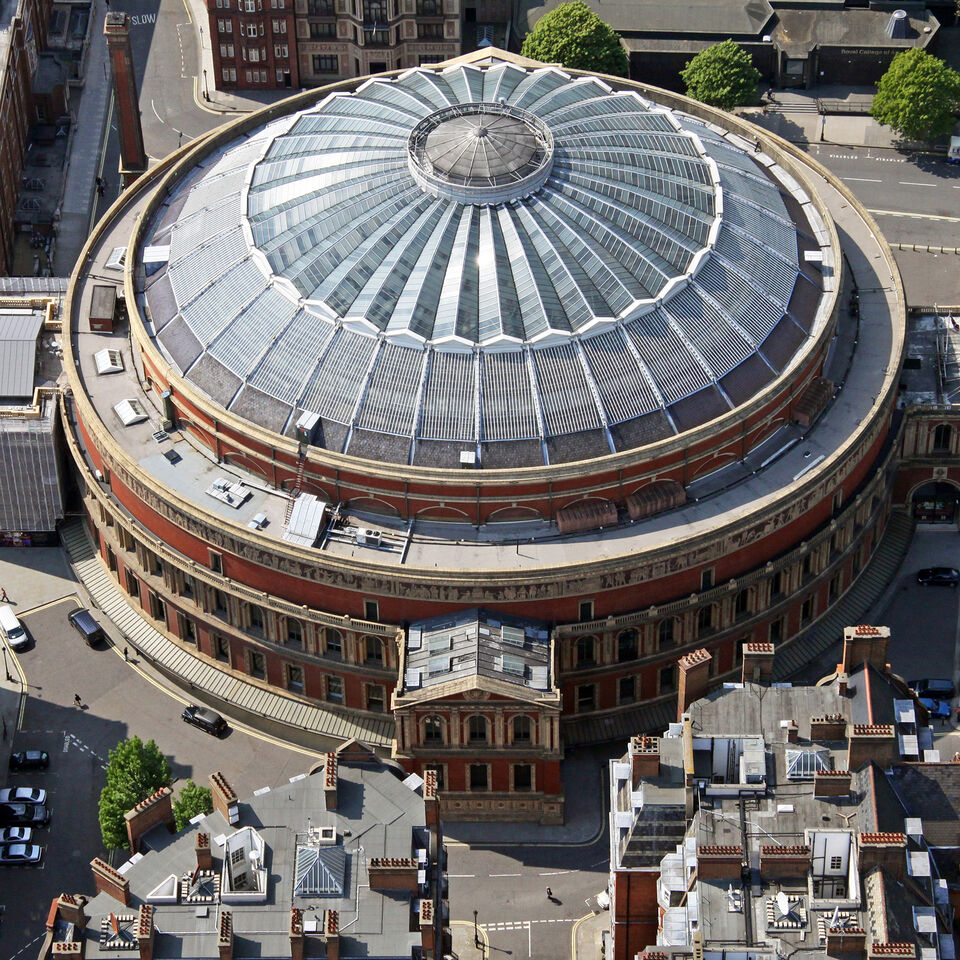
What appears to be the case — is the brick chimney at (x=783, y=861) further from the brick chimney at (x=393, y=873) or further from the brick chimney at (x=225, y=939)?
the brick chimney at (x=225, y=939)

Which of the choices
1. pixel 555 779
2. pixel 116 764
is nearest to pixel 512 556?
pixel 555 779

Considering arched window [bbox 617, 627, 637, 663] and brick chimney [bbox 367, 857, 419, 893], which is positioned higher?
arched window [bbox 617, 627, 637, 663]

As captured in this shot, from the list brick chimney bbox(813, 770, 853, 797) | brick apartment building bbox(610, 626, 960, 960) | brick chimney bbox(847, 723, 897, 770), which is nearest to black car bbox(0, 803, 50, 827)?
brick apartment building bbox(610, 626, 960, 960)

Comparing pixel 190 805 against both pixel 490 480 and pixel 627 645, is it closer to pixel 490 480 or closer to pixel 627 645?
pixel 490 480

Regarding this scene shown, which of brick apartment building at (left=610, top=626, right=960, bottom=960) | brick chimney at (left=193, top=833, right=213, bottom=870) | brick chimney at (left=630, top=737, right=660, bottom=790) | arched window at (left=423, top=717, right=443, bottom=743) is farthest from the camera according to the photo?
arched window at (left=423, top=717, right=443, bottom=743)

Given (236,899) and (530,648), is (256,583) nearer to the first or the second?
(530,648)

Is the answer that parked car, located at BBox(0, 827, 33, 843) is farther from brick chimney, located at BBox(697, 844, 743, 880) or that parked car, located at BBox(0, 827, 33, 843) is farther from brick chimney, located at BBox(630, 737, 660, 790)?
brick chimney, located at BBox(697, 844, 743, 880)

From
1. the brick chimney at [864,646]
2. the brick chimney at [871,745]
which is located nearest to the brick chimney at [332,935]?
the brick chimney at [871,745]
